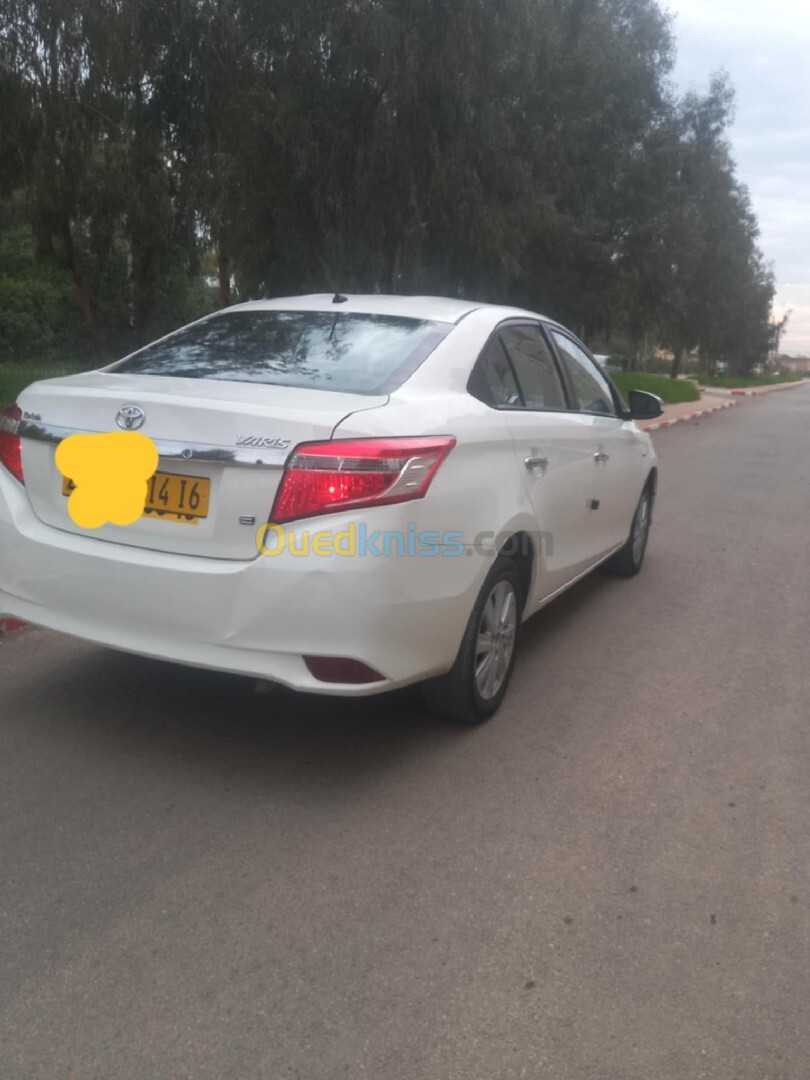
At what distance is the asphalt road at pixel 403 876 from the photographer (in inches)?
97.1

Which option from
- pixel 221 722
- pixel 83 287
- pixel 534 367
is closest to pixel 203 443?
pixel 221 722

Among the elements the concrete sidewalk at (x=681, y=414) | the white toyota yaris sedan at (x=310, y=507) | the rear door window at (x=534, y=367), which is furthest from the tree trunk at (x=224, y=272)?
the white toyota yaris sedan at (x=310, y=507)

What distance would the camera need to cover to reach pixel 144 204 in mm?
12703

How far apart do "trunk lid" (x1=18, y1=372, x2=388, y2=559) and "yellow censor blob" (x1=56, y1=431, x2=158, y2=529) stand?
1.3 inches

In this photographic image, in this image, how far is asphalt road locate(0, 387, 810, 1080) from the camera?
8.09ft

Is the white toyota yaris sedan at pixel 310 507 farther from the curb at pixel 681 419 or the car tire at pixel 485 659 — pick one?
the curb at pixel 681 419

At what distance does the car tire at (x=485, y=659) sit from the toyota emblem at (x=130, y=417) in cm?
137

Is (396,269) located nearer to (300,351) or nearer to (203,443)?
(300,351)

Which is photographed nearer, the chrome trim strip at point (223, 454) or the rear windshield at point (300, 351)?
the chrome trim strip at point (223, 454)

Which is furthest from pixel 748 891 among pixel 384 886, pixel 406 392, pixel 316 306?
pixel 316 306

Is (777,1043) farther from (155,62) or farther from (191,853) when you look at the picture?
(155,62)

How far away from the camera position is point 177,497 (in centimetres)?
350

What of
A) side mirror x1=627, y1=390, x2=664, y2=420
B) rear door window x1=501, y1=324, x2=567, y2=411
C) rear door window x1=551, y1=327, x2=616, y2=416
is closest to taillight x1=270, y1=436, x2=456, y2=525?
rear door window x1=501, y1=324, x2=567, y2=411

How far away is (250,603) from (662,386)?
29.4 meters
